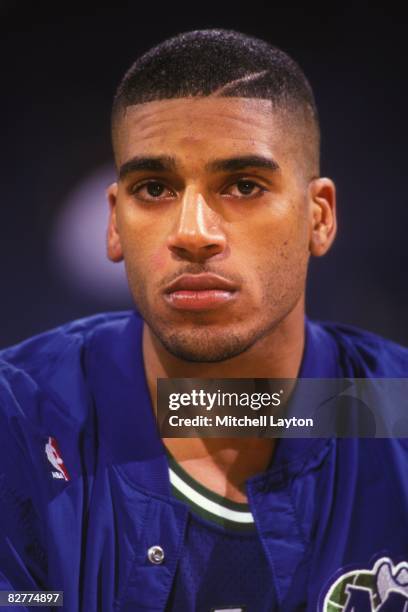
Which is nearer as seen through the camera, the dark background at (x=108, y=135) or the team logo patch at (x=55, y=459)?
the team logo patch at (x=55, y=459)

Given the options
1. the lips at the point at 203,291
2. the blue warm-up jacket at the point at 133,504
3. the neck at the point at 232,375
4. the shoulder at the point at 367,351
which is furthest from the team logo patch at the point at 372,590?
the lips at the point at 203,291

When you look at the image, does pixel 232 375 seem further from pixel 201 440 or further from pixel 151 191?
pixel 151 191

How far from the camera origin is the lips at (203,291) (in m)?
0.83

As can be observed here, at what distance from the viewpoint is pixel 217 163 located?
Answer: 0.83 m

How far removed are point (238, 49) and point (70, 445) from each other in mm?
605

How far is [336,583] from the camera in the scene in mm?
852

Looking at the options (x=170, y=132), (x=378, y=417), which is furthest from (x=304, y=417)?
(x=170, y=132)

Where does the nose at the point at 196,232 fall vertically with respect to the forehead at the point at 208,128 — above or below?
below

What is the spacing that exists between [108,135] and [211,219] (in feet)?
1.36

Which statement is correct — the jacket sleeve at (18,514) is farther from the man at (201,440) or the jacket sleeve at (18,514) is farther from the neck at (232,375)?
the neck at (232,375)

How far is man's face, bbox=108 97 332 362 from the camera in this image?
32.7 inches

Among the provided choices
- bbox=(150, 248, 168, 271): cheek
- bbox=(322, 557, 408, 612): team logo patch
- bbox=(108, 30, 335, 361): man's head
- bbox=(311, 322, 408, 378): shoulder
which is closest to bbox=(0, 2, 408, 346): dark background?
bbox=(311, 322, 408, 378): shoulder

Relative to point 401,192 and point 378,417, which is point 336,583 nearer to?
point 378,417

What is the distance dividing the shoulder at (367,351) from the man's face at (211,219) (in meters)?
0.22
